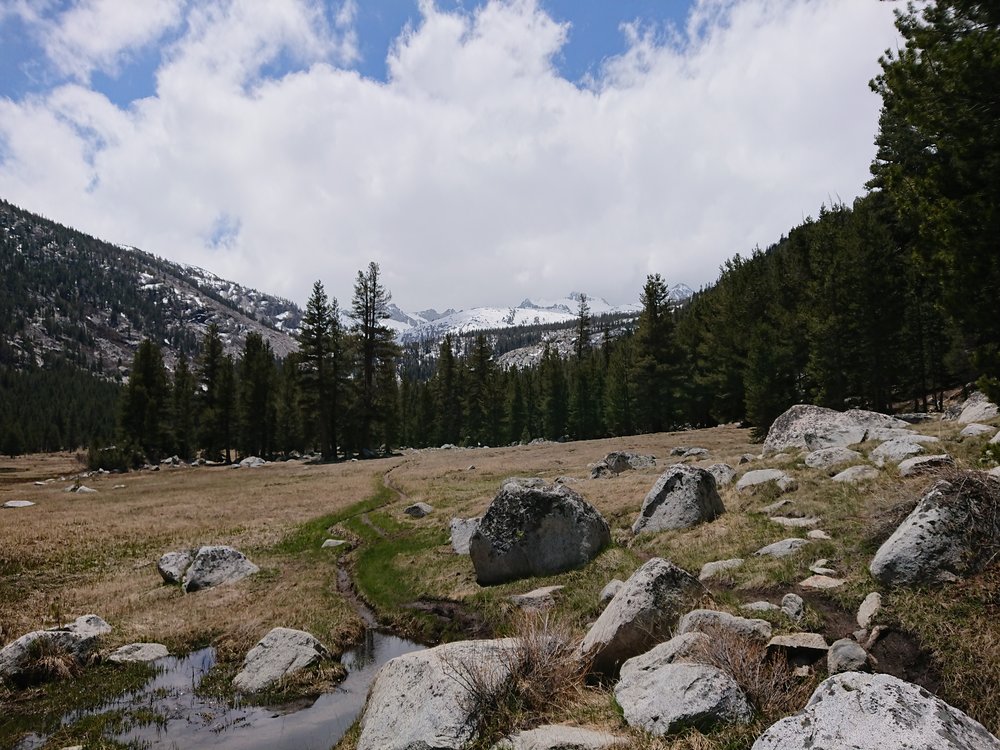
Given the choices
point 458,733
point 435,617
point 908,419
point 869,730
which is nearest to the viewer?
point 869,730

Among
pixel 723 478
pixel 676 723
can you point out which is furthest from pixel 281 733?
Answer: pixel 723 478

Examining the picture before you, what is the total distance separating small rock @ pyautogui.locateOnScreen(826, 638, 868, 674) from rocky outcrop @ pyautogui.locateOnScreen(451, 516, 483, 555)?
15233 millimetres

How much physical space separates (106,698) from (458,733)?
967cm

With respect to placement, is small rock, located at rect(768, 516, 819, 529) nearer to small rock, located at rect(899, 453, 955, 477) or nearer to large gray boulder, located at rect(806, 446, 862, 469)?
small rock, located at rect(899, 453, 955, 477)

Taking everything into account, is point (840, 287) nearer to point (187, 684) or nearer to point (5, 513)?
point (187, 684)

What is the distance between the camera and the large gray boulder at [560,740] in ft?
22.9

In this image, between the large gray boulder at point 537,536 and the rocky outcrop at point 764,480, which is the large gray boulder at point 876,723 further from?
the rocky outcrop at point 764,480

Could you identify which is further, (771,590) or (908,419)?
(908,419)

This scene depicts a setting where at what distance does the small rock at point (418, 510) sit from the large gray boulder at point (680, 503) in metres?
13.3

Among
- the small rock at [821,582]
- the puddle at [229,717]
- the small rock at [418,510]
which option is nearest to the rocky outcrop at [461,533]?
the small rock at [418,510]

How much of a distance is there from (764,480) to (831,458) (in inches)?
113

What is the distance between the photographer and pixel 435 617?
16.8m

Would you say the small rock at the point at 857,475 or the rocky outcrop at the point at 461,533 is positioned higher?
the small rock at the point at 857,475

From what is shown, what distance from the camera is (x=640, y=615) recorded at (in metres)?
9.96
